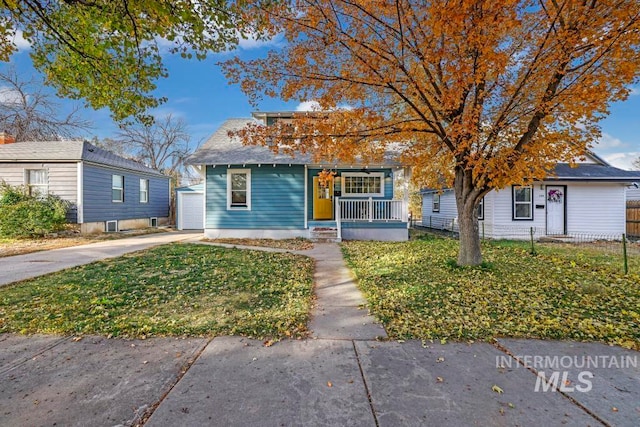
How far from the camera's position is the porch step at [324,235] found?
10945 mm

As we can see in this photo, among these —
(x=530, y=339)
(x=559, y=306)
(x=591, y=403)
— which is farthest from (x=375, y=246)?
(x=591, y=403)

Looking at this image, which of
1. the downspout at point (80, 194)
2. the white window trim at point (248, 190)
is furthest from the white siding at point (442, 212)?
the downspout at point (80, 194)

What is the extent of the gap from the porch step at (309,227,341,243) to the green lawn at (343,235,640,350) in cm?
360

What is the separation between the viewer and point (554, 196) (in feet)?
41.7

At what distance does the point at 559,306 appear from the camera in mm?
4074

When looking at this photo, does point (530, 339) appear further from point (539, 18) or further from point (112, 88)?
point (112, 88)

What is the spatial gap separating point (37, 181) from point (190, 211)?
6426 mm

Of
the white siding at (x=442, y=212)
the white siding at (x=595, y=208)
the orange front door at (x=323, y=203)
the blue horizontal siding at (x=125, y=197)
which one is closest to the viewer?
the orange front door at (x=323, y=203)

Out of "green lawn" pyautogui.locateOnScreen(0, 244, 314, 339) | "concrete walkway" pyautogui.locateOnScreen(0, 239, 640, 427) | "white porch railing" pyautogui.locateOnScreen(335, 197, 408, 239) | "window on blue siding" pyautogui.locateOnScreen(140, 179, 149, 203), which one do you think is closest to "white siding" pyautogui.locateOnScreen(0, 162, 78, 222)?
"window on blue siding" pyautogui.locateOnScreen(140, 179, 149, 203)

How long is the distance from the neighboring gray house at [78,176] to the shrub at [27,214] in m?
0.70

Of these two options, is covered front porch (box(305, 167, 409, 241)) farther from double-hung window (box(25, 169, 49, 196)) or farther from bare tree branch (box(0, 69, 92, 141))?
bare tree branch (box(0, 69, 92, 141))

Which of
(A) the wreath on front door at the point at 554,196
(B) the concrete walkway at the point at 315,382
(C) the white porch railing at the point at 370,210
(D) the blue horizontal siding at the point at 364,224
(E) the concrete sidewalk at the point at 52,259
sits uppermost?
(A) the wreath on front door at the point at 554,196

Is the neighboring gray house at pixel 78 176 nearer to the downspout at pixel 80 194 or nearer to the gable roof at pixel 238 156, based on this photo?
the downspout at pixel 80 194

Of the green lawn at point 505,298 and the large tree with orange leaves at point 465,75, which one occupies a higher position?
the large tree with orange leaves at point 465,75
